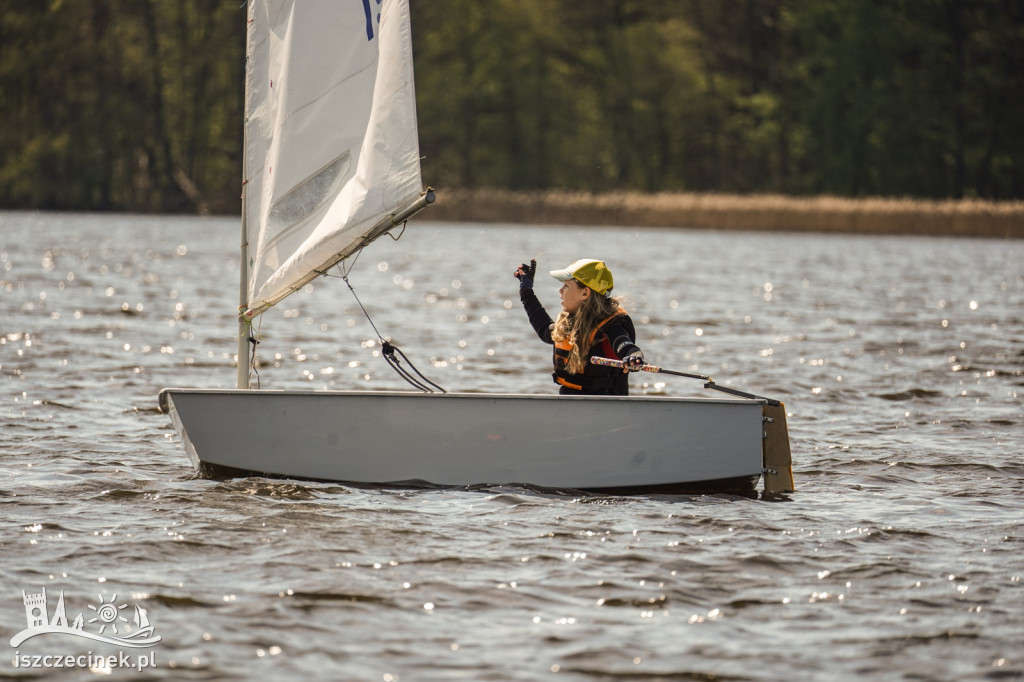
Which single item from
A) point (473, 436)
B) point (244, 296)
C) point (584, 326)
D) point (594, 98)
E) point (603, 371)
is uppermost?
point (594, 98)

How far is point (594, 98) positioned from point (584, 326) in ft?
201

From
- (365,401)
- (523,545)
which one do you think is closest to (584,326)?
(365,401)

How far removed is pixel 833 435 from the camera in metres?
10.4

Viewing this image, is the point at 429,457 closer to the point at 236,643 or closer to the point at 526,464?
the point at 526,464

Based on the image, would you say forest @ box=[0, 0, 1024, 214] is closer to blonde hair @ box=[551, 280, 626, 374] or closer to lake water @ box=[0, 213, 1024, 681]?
lake water @ box=[0, 213, 1024, 681]

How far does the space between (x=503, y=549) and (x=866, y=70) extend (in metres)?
56.6

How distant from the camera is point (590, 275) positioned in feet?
26.2

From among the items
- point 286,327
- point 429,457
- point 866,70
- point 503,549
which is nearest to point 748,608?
point 503,549

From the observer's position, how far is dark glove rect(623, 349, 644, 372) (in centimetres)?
750

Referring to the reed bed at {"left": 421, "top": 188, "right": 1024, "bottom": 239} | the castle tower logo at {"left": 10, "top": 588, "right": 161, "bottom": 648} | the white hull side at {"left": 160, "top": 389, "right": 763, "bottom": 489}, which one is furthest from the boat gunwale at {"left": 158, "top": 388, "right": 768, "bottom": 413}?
the reed bed at {"left": 421, "top": 188, "right": 1024, "bottom": 239}

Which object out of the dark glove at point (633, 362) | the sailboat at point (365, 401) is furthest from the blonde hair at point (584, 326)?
the sailboat at point (365, 401)

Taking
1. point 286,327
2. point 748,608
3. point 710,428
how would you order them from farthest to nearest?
point 286,327
point 710,428
point 748,608

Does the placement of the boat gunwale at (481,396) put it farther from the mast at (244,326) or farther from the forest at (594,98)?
the forest at (594,98)

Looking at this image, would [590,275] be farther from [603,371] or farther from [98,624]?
[98,624]
